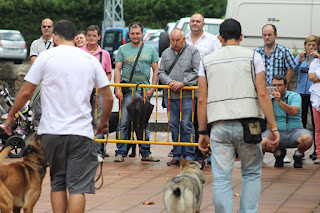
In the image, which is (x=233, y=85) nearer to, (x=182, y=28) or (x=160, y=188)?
(x=160, y=188)

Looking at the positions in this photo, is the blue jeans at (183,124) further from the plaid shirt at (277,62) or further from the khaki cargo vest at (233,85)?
the khaki cargo vest at (233,85)

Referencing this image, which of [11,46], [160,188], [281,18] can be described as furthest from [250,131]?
[11,46]

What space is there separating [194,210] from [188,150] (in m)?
3.74

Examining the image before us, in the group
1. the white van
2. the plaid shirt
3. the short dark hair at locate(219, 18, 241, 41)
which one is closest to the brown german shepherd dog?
the short dark hair at locate(219, 18, 241, 41)

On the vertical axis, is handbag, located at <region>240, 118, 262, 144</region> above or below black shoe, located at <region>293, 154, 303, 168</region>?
above

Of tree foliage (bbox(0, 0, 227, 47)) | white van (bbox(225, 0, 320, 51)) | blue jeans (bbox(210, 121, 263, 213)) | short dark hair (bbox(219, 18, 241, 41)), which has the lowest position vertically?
blue jeans (bbox(210, 121, 263, 213))

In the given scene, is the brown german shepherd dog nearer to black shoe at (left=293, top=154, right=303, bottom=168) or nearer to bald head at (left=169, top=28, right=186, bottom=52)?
bald head at (left=169, top=28, right=186, bottom=52)

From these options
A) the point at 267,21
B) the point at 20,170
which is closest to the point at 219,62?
the point at 20,170

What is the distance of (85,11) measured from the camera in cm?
4969

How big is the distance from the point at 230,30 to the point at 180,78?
3671mm

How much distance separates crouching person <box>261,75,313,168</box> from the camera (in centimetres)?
882

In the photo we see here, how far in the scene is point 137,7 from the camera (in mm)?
50719

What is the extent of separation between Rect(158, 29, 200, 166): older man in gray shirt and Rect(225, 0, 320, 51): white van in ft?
16.3

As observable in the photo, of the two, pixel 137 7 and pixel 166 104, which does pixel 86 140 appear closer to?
pixel 166 104
